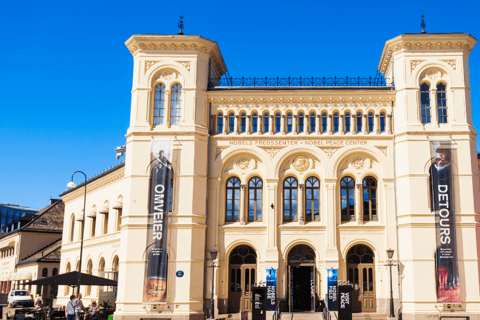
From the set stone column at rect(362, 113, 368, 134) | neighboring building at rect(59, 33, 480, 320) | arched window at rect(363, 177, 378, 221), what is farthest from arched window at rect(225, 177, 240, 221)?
stone column at rect(362, 113, 368, 134)

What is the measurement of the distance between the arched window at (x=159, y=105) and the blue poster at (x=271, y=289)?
10661 millimetres

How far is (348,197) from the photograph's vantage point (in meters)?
31.8

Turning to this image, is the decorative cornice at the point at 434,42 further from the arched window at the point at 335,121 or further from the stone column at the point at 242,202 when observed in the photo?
the stone column at the point at 242,202

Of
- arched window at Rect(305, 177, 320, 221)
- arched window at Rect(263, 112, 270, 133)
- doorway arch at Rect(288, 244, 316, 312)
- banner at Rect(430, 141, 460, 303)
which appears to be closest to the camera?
banner at Rect(430, 141, 460, 303)

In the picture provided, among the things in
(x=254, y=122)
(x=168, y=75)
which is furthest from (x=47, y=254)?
(x=254, y=122)

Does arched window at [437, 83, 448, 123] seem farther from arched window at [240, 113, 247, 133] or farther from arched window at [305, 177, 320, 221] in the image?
arched window at [240, 113, 247, 133]

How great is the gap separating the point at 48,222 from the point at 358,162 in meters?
40.5

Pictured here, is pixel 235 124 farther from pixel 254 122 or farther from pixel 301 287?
pixel 301 287

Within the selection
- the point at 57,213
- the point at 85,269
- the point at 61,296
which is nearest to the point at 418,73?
the point at 85,269

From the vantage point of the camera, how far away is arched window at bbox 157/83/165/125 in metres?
32.2

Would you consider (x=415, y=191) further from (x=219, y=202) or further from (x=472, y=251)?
(x=219, y=202)

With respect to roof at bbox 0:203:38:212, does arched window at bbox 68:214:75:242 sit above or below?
below

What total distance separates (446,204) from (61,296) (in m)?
31.6

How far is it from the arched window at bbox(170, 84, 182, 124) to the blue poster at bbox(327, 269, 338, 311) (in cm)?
1215
